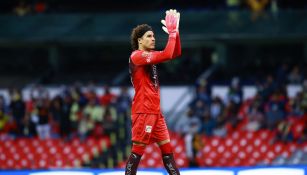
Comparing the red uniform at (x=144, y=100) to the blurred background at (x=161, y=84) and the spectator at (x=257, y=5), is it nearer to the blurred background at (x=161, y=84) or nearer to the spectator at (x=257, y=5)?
the blurred background at (x=161, y=84)

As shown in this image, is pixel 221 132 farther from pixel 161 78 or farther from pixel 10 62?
pixel 10 62

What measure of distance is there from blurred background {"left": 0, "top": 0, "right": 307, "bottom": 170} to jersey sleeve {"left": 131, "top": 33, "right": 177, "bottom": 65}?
24.9ft

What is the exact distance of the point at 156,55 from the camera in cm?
853

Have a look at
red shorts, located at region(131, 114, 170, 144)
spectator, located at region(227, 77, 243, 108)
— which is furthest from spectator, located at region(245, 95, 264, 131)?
red shorts, located at region(131, 114, 170, 144)

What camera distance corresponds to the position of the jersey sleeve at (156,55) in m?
8.43

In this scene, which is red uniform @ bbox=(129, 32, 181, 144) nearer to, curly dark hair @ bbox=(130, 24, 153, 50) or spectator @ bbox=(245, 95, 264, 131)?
curly dark hair @ bbox=(130, 24, 153, 50)

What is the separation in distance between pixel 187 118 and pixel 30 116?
3198 mm

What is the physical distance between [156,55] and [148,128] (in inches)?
30.4

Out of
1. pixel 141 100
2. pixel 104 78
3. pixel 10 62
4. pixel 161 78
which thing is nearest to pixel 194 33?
pixel 161 78

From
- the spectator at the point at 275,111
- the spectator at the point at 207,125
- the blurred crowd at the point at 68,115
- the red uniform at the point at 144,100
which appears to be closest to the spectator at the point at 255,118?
the spectator at the point at 275,111

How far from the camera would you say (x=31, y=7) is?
22609 millimetres

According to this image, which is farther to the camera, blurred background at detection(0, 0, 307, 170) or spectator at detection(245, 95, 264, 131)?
spectator at detection(245, 95, 264, 131)

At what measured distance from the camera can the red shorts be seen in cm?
884

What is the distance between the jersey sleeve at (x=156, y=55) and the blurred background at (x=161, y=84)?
7.60 metres
